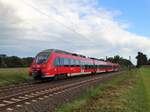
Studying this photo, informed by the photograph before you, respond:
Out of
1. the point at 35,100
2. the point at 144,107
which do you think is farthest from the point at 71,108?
the point at 35,100

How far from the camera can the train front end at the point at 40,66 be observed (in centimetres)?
3161

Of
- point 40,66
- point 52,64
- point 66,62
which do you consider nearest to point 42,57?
Result: point 52,64

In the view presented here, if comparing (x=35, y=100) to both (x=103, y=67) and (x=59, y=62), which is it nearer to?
(x=59, y=62)

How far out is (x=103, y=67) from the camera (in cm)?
7250

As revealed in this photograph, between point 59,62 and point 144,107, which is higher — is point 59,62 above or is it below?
above

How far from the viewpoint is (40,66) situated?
104 feet

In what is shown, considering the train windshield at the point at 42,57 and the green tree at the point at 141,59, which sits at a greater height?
the green tree at the point at 141,59

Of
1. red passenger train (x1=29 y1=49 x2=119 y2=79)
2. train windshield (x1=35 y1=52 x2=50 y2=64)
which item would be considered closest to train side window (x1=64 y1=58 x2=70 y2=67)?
red passenger train (x1=29 y1=49 x2=119 y2=79)

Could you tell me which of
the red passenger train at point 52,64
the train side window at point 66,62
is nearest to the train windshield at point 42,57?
the red passenger train at point 52,64

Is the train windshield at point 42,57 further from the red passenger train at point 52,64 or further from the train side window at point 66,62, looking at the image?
the train side window at point 66,62

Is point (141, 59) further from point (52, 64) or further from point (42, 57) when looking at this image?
point (42, 57)

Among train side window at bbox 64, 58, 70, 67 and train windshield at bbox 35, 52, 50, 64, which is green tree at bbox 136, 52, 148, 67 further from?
train windshield at bbox 35, 52, 50, 64

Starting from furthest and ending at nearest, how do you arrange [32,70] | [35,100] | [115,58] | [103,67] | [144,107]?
[115,58]
[103,67]
[32,70]
[35,100]
[144,107]

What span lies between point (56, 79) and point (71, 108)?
22665 millimetres
